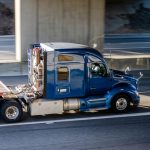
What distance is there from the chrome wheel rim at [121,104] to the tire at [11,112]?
3.54m

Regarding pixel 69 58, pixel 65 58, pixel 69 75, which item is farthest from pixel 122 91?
pixel 65 58

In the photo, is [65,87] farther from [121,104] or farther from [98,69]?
[121,104]

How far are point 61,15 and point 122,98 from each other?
12.3 m

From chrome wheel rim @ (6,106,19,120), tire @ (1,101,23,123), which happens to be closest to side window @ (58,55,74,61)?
tire @ (1,101,23,123)

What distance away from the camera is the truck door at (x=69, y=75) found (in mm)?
16906

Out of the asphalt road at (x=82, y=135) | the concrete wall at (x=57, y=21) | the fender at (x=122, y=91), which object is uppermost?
the concrete wall at (x=57, y=21)

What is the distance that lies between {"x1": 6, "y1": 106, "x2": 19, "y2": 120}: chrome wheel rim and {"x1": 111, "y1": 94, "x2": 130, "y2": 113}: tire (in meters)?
3.50

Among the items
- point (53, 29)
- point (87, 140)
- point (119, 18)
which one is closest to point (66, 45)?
point (87, 140)

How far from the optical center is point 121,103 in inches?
704

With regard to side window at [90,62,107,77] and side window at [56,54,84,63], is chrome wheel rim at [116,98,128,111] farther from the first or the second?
side window at [56,54,84,63]

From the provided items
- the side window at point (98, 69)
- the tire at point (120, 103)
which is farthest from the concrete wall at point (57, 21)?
the tire at point (120, 103)

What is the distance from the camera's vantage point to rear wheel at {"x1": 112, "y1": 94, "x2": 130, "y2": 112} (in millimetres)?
17734

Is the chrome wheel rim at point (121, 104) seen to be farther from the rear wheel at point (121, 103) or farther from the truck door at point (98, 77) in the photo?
the truck door at point (98, 77)

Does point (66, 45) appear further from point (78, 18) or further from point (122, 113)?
point (78, 18)
